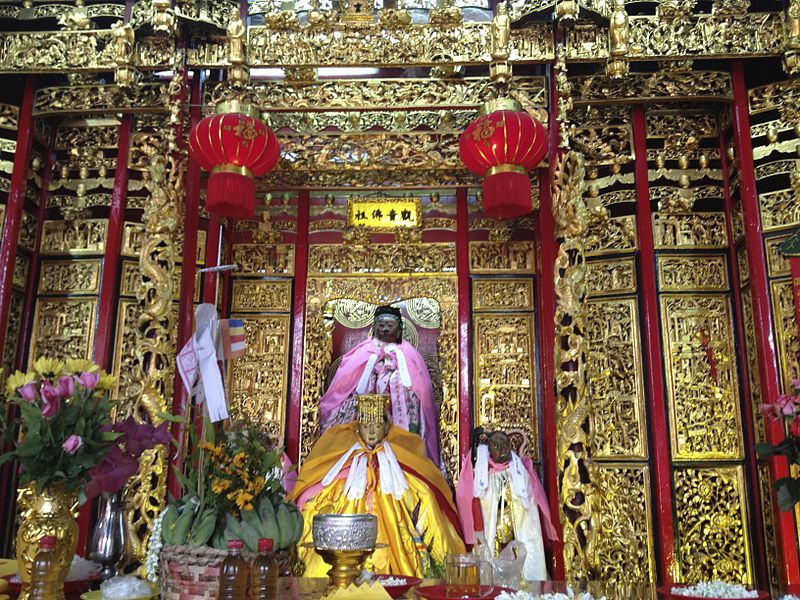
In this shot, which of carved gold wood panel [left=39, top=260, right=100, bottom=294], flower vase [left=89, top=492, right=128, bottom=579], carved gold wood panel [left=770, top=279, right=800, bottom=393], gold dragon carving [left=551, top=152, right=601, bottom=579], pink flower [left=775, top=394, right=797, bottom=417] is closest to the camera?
flower vase [left=89, top=492, right=128, bottom=579]

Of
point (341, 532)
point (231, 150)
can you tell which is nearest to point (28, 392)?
point (341, 532)

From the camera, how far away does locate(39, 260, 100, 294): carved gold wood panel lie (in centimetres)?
538

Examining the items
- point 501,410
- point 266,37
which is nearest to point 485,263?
point 501,410

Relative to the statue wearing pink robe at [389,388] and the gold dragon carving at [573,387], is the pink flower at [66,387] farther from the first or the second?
the statue wearing pink robe at [389,388]

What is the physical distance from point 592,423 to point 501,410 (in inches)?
59.4

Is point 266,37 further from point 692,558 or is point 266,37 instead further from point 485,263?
point 692,558

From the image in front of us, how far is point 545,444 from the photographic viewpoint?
566 centimetres

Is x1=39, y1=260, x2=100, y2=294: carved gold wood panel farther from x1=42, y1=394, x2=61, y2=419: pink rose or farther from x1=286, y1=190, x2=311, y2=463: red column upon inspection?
x1=42, y1=394, x2=61, y2=419: pink rose

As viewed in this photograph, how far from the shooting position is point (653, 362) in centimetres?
495

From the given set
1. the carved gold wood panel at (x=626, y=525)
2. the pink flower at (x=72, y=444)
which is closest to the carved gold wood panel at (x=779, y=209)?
the carved gold wood panel at (x=626, y=525)

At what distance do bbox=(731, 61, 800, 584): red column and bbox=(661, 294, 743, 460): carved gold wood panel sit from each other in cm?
33

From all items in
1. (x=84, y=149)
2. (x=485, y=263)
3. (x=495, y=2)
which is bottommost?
(x=485, y=263)

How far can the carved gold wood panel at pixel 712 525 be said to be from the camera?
466cm

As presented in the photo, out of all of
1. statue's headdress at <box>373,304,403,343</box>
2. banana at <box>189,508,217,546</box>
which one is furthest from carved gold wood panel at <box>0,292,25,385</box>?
banana at <box>189,508,217,546</box>
